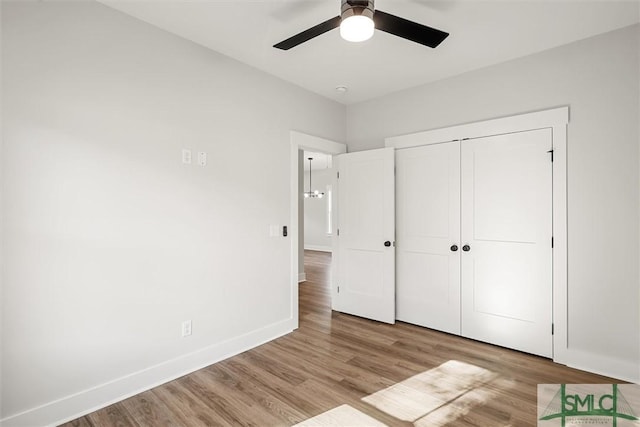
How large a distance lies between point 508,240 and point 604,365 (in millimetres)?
1185

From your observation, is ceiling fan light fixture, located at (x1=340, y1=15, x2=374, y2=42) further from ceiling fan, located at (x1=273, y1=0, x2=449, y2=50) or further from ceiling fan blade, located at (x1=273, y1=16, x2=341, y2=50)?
ceiling fan blade, located at (x1=273, y1=16, x2=341, y2=50)

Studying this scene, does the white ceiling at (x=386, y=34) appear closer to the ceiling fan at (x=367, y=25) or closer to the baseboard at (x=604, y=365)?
the ceiling fan at (x=367, y=25)

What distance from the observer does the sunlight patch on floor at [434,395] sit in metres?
2.08

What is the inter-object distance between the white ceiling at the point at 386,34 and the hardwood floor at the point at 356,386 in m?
2.76

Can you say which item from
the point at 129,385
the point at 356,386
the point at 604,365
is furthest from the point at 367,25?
the point at 604,365

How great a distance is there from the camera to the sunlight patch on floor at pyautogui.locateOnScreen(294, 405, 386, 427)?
1.95 m

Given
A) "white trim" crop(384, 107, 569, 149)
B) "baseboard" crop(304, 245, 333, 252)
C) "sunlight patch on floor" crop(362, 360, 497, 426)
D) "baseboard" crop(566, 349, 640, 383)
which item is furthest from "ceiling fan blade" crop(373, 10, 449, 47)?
"baseboard" crop(304, 245, 333, 252)

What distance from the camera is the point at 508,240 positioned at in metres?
3.02

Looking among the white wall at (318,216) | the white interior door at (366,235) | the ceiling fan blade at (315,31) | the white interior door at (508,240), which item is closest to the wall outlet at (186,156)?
the ceiling fan blade at (315,31)

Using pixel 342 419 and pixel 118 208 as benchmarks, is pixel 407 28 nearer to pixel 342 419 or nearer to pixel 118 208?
pixel 118 208

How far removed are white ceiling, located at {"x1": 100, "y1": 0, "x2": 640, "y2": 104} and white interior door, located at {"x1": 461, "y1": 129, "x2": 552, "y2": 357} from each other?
0.81 meters

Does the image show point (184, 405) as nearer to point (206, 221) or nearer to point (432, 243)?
point (206, 221)

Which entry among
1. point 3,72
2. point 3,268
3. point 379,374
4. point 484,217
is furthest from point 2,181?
point 484,217

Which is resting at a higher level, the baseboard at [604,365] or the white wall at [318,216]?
the white wall at [318,216]
